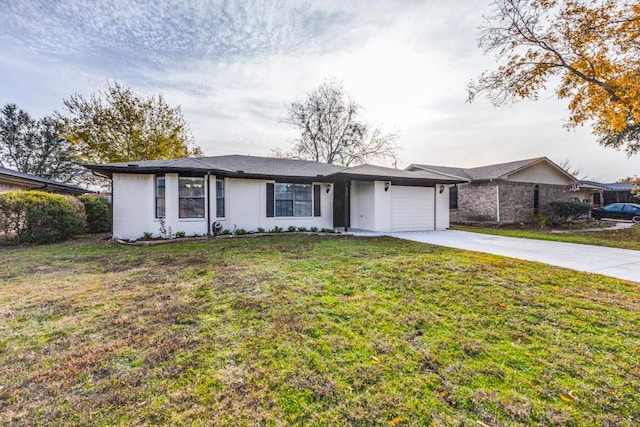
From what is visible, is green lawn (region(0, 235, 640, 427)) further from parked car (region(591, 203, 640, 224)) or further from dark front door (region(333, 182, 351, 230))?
parked car (region(591, 203, 640, 224))

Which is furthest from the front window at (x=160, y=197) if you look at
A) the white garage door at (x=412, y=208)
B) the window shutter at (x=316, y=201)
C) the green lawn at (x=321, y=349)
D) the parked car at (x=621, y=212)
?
the parked car at (x=621, y=212)

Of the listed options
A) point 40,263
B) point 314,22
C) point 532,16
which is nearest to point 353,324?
point 40,263

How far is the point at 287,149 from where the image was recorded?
26656mm

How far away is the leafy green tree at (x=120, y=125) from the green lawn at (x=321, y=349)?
1706cm

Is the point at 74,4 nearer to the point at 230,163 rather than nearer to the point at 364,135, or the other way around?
the point at 230,163

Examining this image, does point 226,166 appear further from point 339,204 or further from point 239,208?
point 339,204

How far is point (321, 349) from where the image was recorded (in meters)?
2.65

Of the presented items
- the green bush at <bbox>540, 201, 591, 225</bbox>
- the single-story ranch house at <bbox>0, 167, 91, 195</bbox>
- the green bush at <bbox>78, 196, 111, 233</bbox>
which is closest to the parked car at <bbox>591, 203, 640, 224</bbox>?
the green bush at <bbox>540, 201, 591, 225</bbox>

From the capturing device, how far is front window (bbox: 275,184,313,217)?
39.5 ft

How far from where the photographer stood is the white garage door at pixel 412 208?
497 inches

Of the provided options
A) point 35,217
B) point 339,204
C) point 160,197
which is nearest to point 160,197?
point 160,197

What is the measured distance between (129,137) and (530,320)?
2294cm

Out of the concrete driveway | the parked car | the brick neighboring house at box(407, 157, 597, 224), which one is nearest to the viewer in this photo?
the concrete driveway

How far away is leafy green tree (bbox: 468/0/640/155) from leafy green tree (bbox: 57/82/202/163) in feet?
64.1
